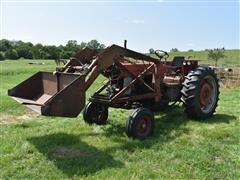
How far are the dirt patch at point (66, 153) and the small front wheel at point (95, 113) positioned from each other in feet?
6.33

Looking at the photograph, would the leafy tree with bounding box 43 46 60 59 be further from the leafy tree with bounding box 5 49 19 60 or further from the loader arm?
the loader arm

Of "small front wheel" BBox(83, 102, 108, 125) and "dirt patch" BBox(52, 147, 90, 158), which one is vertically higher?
"small front wheel" BBox(83, 102, 108, 125)

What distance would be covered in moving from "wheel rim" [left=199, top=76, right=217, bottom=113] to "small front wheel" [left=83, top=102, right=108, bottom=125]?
7.93 ft

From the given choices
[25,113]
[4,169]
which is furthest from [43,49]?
[4,169]

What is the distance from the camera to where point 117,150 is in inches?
235

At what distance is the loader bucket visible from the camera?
226 inches

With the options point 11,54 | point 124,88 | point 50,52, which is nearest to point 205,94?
point 124,88

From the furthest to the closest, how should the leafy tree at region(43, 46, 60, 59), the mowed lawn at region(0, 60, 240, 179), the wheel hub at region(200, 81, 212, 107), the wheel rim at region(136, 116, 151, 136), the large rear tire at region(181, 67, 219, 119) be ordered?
the leafy tree at region(43, 46, 60, 59) < the wheel hub at region(200, 81, 212, 107) < the large rear tire at region(181, 67, 219, 119) < the wheel rim at region(136, 116, 151, 136) < the mowed lawn at region(0, 60, 240, 179)

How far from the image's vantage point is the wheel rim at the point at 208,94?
28.5 feet

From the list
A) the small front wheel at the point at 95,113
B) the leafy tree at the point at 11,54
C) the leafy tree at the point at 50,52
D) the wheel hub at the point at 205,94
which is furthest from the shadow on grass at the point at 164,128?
the leafy tree at the point at 11,54

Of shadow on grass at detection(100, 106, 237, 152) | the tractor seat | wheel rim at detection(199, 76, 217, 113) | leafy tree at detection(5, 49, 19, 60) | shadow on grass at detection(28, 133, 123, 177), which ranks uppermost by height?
leafy tree at detection(5, 49, 19, 60)

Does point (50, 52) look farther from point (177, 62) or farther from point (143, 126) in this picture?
point (143, 126)

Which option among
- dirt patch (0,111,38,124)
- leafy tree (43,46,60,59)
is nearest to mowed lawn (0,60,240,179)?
dirt patch (0,111,38,124)

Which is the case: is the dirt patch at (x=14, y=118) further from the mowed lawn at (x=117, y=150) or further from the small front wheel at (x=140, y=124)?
the small front wheel at (x=140, y=124)
